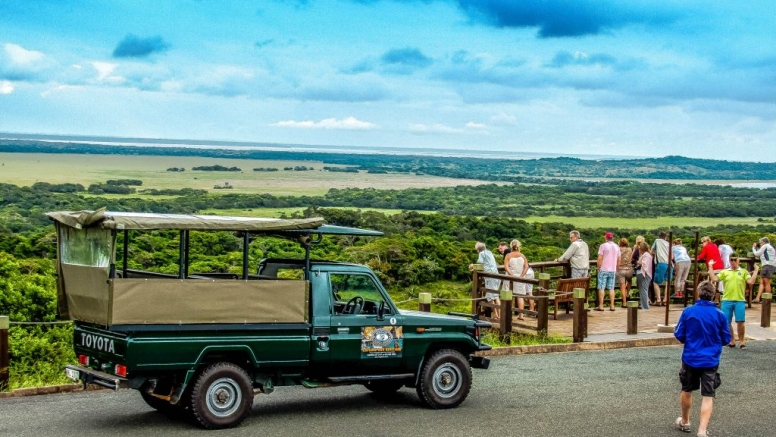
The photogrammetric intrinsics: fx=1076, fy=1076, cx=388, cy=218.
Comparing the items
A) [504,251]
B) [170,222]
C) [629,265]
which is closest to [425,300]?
[504,251]

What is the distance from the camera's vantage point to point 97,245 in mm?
11508

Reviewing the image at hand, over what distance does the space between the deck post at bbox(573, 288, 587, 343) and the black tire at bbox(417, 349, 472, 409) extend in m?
5.85

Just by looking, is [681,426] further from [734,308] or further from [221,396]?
[734,308]

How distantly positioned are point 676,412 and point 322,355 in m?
4.59

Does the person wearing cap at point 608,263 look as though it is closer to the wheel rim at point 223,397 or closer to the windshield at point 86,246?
the wheel rim at point 223,397

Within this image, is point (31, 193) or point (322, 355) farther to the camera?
point (31, 193)

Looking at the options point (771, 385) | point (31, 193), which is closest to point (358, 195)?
point (31, 193)

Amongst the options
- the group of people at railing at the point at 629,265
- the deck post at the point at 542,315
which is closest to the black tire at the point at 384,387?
the deck post at the point at 542,315

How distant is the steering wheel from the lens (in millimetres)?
12820

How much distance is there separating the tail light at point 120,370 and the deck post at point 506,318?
879cm

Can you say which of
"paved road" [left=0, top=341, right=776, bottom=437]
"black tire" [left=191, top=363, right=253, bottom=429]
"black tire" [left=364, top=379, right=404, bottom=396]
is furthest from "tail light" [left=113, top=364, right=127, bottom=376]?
"black tire" [left=364, top=379, right=404, bottom=396]

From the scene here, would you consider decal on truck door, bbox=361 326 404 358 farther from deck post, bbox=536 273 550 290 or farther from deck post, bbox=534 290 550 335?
deck post, bbox=536 273 550 290

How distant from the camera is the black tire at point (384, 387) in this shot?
1359 centimetres

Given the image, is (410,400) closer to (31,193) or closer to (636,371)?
(636,371)
